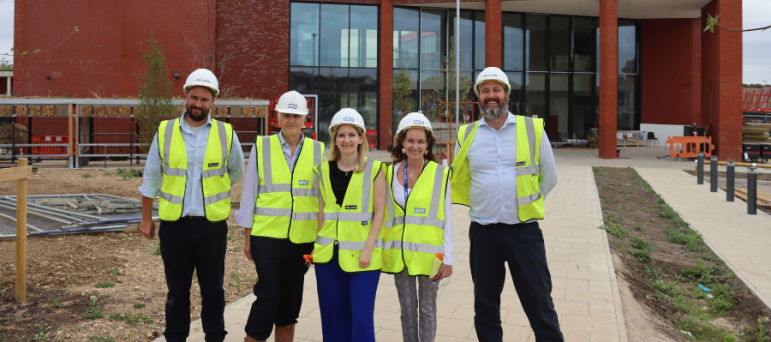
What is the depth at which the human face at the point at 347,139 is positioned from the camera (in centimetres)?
385

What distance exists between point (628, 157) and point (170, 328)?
92.0 feet

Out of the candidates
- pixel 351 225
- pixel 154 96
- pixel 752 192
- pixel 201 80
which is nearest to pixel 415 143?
pixel 351 225

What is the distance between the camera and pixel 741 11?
25.9 m

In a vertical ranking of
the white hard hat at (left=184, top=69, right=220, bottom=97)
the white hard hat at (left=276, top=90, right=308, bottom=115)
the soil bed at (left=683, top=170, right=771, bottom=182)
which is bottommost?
the soil bed at (left=683, top=170, right=771, bottom=182)

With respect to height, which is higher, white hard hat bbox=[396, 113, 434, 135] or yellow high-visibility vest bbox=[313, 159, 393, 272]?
white hard hat bbox=[396, 113, 434, 135]

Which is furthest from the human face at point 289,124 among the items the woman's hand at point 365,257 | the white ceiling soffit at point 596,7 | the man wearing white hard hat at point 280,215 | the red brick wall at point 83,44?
the white ceiling soffit at point 596,7

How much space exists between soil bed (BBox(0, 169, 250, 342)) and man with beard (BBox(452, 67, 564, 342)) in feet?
9.11

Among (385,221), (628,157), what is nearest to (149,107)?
(385,221)

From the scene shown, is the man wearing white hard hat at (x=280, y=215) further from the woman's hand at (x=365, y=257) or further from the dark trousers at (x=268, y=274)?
the woman's hand at (x=365, y=257)

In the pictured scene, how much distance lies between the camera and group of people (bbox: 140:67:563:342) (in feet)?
12.6

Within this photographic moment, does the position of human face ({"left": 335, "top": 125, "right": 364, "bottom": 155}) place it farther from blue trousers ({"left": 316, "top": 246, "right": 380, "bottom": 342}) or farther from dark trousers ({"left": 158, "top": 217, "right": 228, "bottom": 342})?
dark trousers ({"left": 158, "top": 217, "right": 228, "bottom": 342})

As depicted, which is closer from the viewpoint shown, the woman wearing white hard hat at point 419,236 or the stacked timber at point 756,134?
the woman wearing white hard hat at point 419,236

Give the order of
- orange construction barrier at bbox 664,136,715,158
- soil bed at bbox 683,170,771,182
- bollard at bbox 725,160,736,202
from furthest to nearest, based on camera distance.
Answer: orange construction barrier at bbox 664,136,715,158 < soil bed at bbox 683,170,771,182 < bollard at bbox 725,160,736,202

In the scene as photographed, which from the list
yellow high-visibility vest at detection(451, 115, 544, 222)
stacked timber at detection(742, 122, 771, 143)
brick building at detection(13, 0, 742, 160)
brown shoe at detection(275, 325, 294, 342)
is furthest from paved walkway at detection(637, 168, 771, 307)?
brick building at detection(13, 0, 742, 160)
